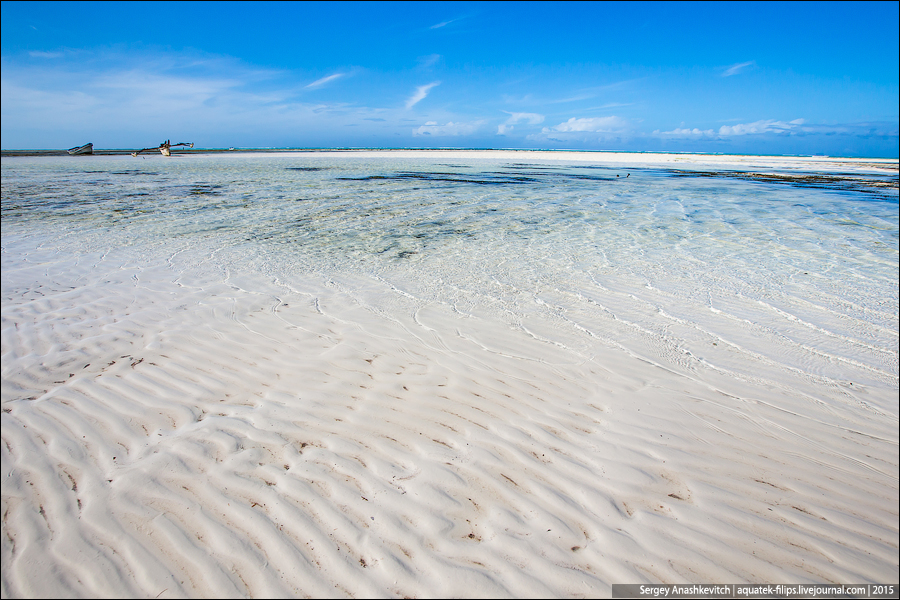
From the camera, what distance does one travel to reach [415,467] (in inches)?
103

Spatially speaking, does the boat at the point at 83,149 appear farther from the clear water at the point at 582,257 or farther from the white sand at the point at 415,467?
the white sand at the point at 415,467

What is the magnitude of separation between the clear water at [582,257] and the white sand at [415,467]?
414mm

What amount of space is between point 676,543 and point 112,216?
478 inches

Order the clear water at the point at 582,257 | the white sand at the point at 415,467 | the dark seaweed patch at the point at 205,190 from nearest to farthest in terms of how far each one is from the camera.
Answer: the white sand at the point at 415,467, the clear water at the point at 582,257, the dark seaweed patch at the point at 205,190

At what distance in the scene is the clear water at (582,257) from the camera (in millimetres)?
4258

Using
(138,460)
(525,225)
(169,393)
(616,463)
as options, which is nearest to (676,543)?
(616,463)

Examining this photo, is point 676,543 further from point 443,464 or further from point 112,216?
point 112,216

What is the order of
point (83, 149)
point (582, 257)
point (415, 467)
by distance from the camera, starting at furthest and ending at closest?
point (83, 149) → point (582, 257) → point (415, 467)

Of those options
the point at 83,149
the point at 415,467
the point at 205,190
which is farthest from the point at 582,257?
the point at 83,149

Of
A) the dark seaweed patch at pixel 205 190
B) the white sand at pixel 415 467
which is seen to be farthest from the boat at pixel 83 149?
the white sand at pixel 415 467

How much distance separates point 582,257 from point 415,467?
517 centimetres

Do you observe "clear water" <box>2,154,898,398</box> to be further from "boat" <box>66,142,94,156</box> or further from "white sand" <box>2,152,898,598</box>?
"boat" <box>66,142,94,156</box>

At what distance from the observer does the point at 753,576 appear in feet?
6.72

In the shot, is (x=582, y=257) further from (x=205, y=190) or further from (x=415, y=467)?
(x=205, y=190)
